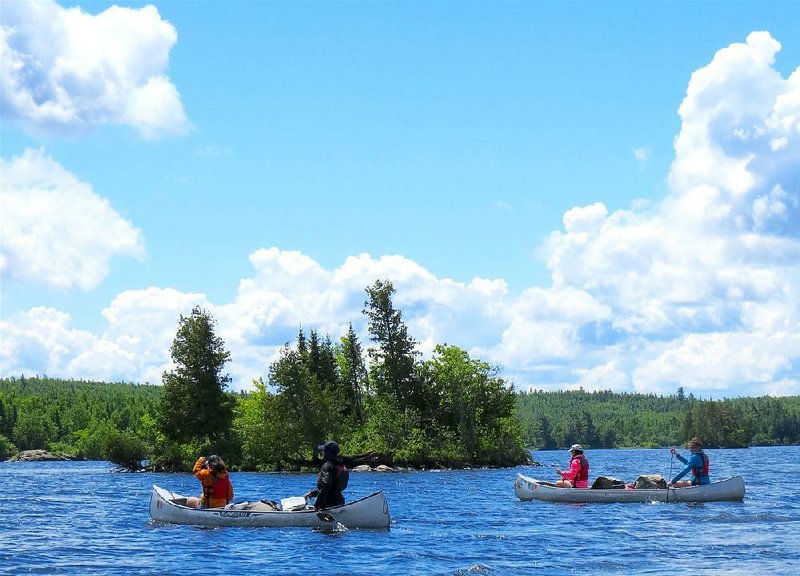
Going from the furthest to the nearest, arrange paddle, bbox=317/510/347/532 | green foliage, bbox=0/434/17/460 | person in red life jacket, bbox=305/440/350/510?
1. green foliage, bbox=0/434/17/460
2. person in red life jacket, bbox=305/440/350/510
3. paddle, bbox=317/510/347/532

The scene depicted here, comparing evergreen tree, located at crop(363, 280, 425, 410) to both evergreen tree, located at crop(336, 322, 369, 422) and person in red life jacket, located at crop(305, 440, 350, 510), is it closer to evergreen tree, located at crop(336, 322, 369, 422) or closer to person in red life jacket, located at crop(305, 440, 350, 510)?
evergreen tree, located at crop(336, 322, 369, 422)

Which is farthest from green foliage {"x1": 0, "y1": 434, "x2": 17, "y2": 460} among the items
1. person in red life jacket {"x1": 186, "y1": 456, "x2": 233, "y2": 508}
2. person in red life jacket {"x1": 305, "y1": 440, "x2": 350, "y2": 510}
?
person in red life jacket {"x1": 305, "y1": 440, "x2": 350, "y2": 510}

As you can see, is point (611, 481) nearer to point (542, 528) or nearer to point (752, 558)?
point (542, 528)

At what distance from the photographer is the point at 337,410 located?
3214 inches

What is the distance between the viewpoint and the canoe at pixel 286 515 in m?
29.0

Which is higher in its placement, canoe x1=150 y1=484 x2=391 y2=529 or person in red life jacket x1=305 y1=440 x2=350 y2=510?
person in red life jacket x1=305 y1=440 x2=350 y2=510

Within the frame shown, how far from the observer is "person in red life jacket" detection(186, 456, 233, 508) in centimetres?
3094

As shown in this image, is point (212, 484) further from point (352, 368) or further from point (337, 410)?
point (352, 368)

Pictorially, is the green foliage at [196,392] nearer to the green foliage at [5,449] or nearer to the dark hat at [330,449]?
the dark hat at [330,449]

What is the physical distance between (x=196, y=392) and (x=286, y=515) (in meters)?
50.5

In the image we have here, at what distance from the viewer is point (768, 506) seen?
3697cm

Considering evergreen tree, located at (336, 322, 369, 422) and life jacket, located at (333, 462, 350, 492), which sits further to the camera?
evergreen tree, located at (336, 322, 369, 422)

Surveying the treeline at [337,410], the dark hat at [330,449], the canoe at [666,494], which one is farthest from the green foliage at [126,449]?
the dark hat at [330,449]

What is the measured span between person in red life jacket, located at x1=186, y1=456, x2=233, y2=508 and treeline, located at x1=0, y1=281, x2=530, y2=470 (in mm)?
45705
